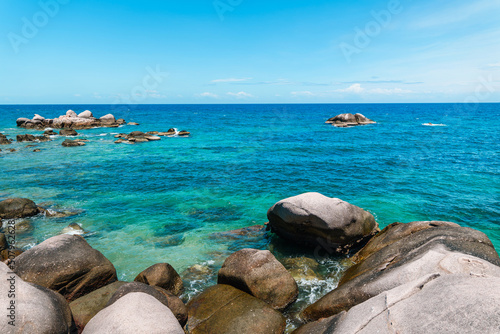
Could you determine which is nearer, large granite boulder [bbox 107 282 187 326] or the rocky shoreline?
the rocky shoreline

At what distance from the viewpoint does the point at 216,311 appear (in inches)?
369

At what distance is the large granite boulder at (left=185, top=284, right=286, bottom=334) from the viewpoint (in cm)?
866

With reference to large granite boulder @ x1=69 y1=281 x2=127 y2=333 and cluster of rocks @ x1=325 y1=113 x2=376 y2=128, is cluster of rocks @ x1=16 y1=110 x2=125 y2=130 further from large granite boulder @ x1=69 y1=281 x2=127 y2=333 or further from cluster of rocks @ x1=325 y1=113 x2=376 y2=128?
large granite boulder @ x1=69 y1=281 x2=127 y2=333

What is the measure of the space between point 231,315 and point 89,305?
4555 millimetres

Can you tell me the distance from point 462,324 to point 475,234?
21.1 ft

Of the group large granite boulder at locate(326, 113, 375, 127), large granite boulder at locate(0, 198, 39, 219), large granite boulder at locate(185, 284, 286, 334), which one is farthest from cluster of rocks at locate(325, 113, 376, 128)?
large granite boulder at locate(185, 284, 286, 334)

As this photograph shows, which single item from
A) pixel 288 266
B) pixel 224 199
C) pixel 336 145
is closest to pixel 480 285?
pixel 288 266

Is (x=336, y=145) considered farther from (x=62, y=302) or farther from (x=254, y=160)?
(x=62, y=302)

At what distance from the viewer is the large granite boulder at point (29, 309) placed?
638cm

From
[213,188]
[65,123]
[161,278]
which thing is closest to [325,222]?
[161,278]

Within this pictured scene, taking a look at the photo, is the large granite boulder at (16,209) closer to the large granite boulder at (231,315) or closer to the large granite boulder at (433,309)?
the large granite boulder at (231,315)

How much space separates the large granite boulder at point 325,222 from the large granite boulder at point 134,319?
26.7 ft

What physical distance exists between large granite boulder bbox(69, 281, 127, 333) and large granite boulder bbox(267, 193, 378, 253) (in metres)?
8.20

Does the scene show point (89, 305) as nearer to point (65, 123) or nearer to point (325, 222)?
point (325, 222)
